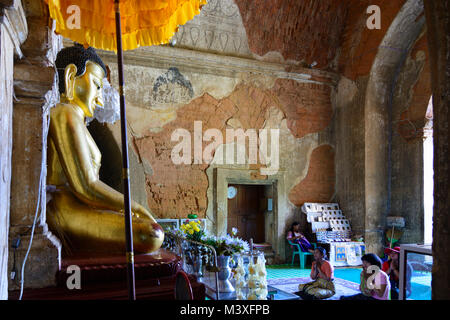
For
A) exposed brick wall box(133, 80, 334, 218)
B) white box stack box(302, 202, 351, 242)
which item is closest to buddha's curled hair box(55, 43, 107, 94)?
exposed brick wall box(133, 80, 334, 218)

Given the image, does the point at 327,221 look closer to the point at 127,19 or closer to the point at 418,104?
the point at 418,104

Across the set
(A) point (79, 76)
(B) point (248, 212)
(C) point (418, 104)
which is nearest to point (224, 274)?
(A) point (79, 76)

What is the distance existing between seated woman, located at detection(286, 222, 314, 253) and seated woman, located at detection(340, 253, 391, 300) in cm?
375

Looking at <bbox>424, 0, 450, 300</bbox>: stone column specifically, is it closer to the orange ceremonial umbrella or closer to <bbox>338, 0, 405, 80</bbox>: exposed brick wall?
the orange ceremonial umbrella

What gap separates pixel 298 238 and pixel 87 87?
18.5ft

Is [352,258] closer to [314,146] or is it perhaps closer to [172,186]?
[314,146]

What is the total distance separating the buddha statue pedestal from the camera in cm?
248

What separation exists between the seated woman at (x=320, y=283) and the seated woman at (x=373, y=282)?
40 cm

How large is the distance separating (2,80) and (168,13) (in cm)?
168

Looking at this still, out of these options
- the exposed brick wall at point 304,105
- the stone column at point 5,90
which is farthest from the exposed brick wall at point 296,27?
the stone column at point 5,90

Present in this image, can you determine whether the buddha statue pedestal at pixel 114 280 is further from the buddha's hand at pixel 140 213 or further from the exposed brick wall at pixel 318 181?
the exposed brick wall at pixel 318 181

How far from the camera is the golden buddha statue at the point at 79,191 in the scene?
10.6ft

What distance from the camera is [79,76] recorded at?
3.75m
